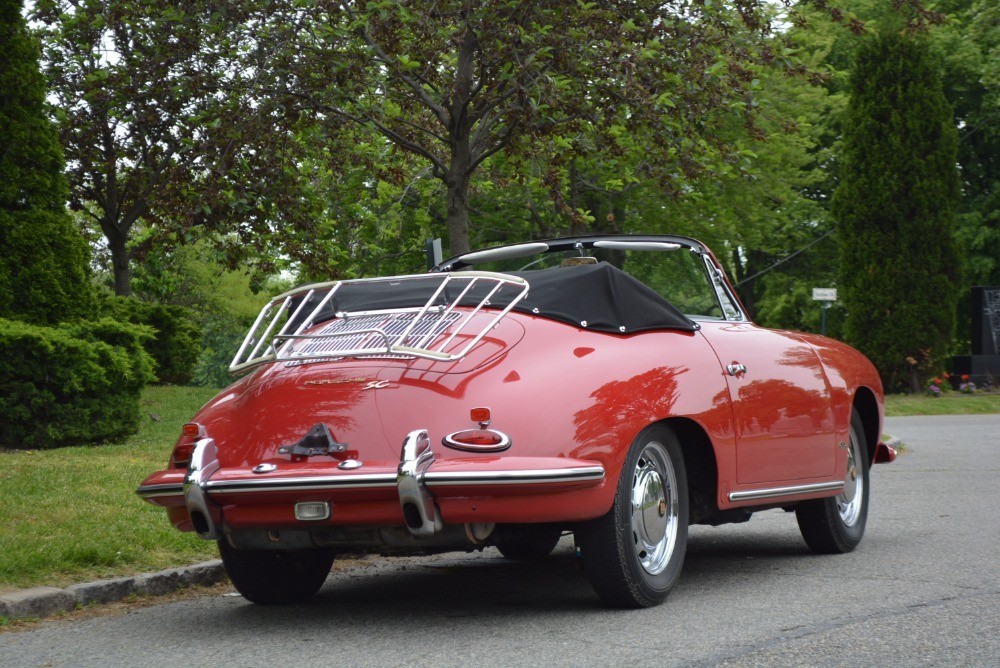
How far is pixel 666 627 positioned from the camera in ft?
16.3

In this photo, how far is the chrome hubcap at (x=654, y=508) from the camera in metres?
5.37

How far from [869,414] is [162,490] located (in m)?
4.32

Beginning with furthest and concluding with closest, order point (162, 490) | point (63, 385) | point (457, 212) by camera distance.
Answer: point (457, 212), point (63, 385), point (162, 490)

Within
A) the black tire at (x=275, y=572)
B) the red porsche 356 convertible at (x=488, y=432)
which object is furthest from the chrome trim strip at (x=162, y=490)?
the black tire at (x=275, y=572)

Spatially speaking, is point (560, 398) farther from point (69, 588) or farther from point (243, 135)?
point (243, 135)

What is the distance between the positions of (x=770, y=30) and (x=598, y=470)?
920 cm

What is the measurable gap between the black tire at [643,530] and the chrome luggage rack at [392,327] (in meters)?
0.83

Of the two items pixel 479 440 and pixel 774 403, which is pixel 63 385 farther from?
pixel 479 440

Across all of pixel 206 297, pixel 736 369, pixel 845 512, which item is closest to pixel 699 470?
pixel 736 369

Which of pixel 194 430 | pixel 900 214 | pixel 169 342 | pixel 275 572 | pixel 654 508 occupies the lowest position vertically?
pixel 275 572

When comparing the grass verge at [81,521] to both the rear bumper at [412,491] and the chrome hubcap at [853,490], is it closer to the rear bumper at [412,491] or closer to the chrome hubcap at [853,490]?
the rear bumper at [412,491]

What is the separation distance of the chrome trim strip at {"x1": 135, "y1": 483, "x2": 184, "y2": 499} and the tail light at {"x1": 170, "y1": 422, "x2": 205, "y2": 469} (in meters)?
0.14

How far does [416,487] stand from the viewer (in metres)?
4.73

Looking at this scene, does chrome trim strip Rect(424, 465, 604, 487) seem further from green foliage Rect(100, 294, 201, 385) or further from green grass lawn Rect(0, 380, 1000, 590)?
green foliage Rect(100, 294, 201, 385)
